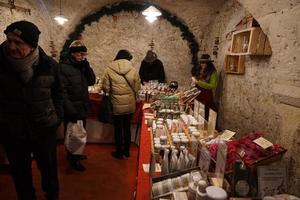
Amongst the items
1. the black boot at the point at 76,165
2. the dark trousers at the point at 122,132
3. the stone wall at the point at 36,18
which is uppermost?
the stone wall at the point at 36,18

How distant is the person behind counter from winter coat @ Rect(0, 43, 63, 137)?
11.7ft

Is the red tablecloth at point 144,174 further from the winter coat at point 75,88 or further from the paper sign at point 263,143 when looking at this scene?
the winter coat at point 75,88

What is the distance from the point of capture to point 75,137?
304 cm

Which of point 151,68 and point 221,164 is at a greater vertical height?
A: point 151,68

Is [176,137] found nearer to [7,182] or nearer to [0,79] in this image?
[0,79]

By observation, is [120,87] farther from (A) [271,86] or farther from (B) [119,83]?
(A) [271,86]

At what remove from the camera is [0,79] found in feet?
6.04

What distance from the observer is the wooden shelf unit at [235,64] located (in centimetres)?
357

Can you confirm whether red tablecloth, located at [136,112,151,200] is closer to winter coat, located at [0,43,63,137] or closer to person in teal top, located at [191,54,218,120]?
winter coat, located at [0,43,63,137]

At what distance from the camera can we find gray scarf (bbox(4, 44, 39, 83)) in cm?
182

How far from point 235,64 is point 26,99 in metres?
3.07

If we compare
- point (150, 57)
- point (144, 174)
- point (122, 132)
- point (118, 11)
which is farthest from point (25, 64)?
point (118, 11)

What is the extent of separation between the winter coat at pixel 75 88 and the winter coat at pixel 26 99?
738 mm

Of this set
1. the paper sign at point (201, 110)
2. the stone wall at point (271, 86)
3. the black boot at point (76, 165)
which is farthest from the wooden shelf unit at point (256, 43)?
the black boot at point (76, 165)
